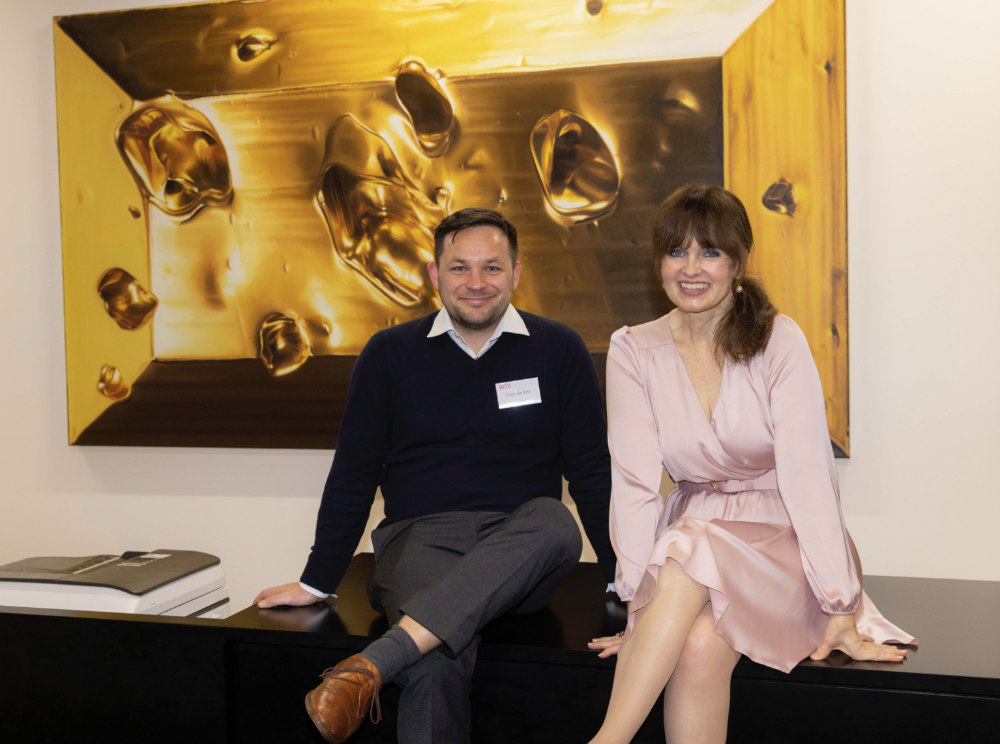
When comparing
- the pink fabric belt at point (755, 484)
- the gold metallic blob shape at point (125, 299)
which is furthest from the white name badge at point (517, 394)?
the gold metallic blob shape at point (125, 299)

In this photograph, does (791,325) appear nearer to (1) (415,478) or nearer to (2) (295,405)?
(1) (415,478)

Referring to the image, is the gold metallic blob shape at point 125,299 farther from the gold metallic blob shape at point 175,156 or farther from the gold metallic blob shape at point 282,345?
the gold metallic blob shape at point 282,345

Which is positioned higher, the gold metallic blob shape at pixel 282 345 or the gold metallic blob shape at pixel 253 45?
the gold metallic blob shape at pixel 253 45

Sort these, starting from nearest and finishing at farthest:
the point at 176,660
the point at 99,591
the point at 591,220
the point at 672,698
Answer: the point at 672,698 < the point at 176,660 < the point at 99,591 < the point at 591,220

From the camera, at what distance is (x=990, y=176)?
2721 mm

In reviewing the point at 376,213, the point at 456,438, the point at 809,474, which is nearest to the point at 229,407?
the point at 376,213

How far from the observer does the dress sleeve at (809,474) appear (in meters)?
1.86

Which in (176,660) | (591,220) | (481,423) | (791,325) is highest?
(591,220)

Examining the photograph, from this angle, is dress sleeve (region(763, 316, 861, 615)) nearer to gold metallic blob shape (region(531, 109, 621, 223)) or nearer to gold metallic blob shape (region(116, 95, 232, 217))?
gold metallic blob shape (region(531, 109, 621, 223))

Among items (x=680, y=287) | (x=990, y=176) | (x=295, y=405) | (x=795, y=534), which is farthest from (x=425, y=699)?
(x=990, y=176)

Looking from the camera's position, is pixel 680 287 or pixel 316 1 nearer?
pixel 680 287

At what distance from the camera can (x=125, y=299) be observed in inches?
133

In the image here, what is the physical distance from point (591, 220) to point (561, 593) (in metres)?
1.24

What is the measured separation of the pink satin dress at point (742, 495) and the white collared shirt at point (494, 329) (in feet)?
1.17
